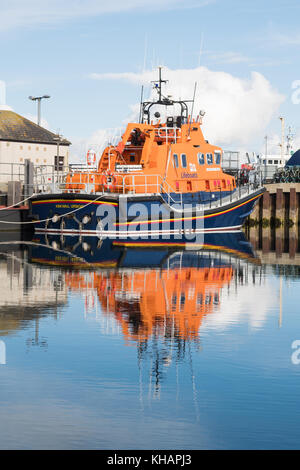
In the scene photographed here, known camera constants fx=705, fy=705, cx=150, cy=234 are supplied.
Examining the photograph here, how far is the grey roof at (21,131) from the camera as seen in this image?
170ft

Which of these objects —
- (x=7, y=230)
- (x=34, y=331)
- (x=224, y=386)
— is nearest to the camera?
(x=224, y=386)

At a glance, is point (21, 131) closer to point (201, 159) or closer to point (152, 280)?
point (201, 159)

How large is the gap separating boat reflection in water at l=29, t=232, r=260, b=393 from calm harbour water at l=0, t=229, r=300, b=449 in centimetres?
5

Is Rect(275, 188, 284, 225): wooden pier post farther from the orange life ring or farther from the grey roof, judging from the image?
the grey roof

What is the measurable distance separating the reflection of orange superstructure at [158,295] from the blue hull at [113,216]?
29.7 ft

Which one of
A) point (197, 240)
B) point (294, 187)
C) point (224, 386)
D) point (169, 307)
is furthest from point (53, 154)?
point (224, 386)

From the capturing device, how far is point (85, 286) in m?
17.6

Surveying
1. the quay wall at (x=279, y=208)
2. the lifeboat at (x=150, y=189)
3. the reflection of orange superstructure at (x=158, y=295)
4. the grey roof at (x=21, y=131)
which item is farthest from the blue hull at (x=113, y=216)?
the grey roof at (x=21, y=131)

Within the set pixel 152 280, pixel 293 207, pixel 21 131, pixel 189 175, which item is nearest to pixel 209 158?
pixel 189 175

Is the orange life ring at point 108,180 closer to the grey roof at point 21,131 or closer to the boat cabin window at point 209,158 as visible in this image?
the boat cabin window at point 209,158

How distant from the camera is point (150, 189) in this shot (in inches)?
1252

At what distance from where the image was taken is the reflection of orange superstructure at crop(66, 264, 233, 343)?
12.5 metres

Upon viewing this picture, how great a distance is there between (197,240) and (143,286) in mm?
14724
